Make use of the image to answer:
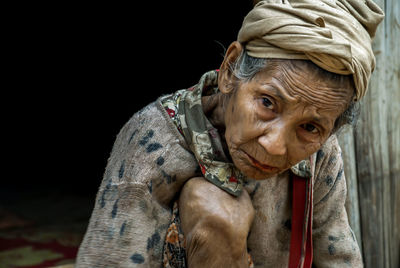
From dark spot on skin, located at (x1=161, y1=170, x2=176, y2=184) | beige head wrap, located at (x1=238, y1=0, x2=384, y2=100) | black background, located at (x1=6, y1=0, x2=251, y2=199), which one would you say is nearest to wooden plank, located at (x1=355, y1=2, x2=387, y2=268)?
beige head wrap, located at (x1=238, y1=0, x2=384, y2=100)

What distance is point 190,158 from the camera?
5.64 feet

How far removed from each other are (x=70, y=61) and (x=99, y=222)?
6.00m

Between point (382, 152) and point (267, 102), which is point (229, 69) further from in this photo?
point (382, 152)

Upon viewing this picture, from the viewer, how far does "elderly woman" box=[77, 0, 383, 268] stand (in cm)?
147

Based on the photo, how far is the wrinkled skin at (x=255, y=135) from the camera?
147 cm

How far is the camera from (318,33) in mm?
1426

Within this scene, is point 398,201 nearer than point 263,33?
No

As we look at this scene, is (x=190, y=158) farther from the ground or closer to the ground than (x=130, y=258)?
farther from the ground

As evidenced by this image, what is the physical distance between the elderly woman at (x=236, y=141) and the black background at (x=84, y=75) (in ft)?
11.0

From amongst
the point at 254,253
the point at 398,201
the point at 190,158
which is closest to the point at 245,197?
the point at 190,158

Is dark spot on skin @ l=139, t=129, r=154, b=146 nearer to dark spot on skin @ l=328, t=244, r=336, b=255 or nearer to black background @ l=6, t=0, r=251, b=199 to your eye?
dark spot on skin @ l=328, t=244, r=336, b=255

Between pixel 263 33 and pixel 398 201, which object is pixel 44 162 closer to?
pixel 398 201

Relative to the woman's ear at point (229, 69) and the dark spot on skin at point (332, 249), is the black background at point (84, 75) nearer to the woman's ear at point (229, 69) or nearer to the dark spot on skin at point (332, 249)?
the dark spot on skin at point (332, 249)

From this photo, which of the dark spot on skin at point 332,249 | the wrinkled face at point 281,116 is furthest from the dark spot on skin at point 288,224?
the wrinkled face at point 281,116
